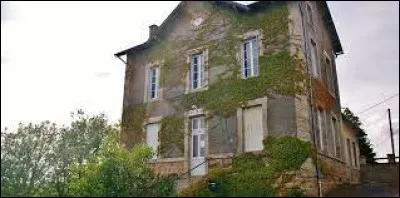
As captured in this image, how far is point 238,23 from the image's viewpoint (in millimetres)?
16062

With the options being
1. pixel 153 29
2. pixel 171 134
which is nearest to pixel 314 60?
pixel 171 134

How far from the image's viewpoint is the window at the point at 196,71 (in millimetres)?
16500

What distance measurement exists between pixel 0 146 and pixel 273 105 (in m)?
8.94

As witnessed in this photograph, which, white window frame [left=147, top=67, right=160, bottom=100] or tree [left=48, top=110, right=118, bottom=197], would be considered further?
white window frame [left=147, top=67, right=160, bottom=100]

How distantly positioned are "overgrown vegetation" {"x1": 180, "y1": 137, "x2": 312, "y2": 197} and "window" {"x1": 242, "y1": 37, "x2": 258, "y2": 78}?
117 inches

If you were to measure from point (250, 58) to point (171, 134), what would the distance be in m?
4.55

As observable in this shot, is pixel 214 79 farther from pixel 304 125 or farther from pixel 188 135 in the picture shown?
pixel 304 125

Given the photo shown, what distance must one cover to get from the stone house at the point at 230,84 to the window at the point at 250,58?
4 cm

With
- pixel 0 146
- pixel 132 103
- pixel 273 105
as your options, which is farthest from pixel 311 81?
pixel 0 146

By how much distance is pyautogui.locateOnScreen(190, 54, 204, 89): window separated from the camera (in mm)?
16500

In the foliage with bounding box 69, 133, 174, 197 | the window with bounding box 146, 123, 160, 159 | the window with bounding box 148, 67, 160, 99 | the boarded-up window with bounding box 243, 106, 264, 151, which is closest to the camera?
the foliage with bounding box 69, 133, 174, 197

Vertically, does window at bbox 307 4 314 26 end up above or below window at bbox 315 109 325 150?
above

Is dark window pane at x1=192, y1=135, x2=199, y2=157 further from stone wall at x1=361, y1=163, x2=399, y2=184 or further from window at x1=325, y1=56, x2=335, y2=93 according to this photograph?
stone wall at x1=361, y1=163, x2=399, y2=184

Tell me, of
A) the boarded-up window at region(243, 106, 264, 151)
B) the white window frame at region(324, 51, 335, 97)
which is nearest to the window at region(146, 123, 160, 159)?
the boarded-up window at region(243, 106, 264, 151)
